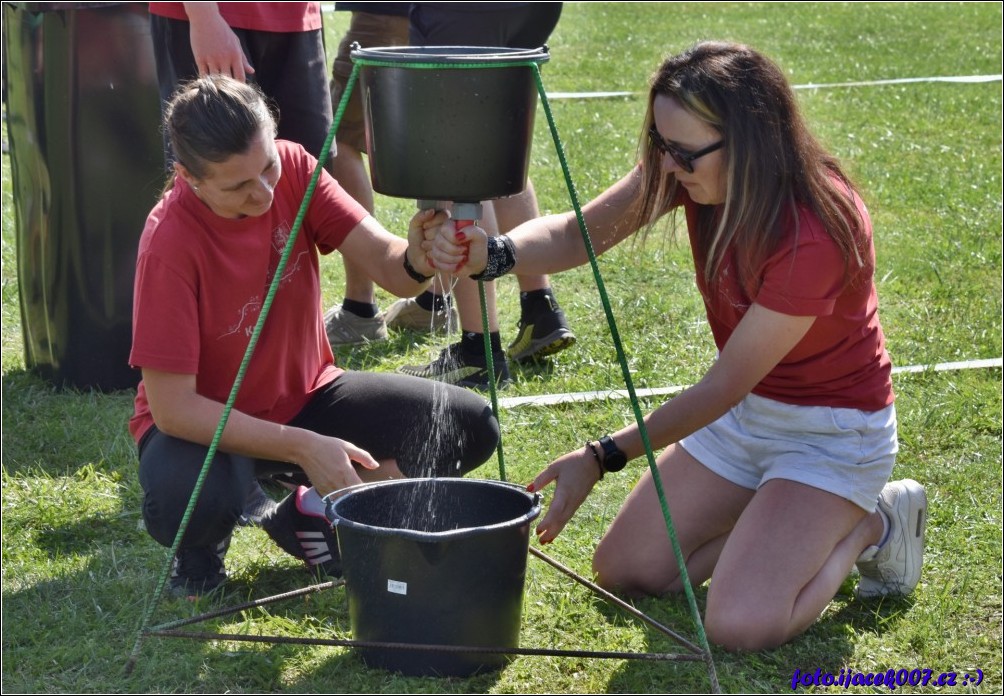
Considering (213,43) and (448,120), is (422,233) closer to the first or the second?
(448,120)

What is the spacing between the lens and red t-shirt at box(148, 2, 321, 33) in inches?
136

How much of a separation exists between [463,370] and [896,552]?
4.90 feet

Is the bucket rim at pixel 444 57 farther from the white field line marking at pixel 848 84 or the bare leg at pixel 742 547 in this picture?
the white field line marking at pixel 848 84

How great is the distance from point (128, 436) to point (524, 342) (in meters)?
1.19

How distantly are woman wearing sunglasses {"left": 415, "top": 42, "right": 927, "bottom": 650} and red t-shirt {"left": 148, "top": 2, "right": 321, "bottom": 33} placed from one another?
114 cm

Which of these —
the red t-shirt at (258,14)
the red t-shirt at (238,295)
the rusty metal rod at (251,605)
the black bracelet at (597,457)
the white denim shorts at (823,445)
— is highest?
the red t-shirt at (258,14)

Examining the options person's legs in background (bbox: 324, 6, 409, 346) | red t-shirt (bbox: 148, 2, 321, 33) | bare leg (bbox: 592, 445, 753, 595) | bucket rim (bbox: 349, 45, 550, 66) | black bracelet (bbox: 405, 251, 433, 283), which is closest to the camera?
bucket rim (bbox: 349, 45, 550, 66)

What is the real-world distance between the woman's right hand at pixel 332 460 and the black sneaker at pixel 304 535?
0.33 m

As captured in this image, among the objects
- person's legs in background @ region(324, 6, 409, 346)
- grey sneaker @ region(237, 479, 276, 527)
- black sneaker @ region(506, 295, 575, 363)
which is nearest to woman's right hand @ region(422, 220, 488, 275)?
grey sneaker @ region(237, 479, 276, 527)

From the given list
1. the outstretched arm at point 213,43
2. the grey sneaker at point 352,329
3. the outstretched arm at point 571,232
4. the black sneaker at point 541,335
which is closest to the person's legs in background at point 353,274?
the grey sneaker at point 352,329

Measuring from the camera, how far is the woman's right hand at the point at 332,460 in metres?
2.41

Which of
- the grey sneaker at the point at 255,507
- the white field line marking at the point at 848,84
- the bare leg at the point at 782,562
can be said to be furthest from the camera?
the white field line marking at the point at 848,84

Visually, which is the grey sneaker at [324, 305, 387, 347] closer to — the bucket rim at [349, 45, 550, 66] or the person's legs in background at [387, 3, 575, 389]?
the person's legs in background at [387, 3, 575, 389]

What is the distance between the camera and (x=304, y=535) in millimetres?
2760
